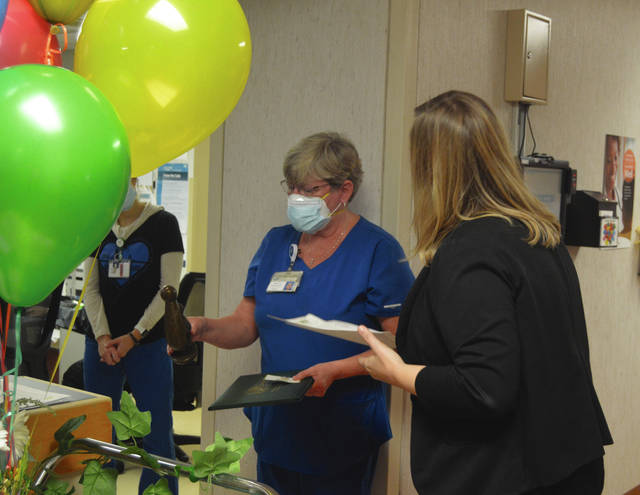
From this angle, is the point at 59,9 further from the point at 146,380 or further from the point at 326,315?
the point at 146,380

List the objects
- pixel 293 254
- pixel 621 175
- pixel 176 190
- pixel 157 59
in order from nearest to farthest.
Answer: pixel 157 59
pixel 293 254
pixel 621 175
pixel 176 190

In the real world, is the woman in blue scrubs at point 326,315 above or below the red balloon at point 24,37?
below

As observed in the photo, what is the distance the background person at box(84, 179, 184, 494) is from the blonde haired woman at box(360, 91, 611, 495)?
176cm

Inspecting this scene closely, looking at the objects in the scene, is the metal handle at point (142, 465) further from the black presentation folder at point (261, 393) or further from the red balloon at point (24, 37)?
the red balloon at point (24, 37)

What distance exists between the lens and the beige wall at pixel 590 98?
7.52 feet

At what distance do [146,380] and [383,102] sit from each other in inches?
61.7

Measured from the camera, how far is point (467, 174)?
1.33 metres

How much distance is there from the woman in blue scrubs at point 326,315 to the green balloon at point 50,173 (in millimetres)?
927

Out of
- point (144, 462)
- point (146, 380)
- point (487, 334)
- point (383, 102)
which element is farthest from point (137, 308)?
point (487, 334)

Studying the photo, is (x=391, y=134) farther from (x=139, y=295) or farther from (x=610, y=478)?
(x=610, y=478)

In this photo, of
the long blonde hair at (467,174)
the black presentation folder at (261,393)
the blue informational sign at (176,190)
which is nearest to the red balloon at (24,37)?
the long blonde hair at (467,174)

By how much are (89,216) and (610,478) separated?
2980 mm

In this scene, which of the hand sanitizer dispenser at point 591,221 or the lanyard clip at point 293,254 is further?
the hand sanitizer dispenser at point 591,221

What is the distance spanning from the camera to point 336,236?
2006mm
